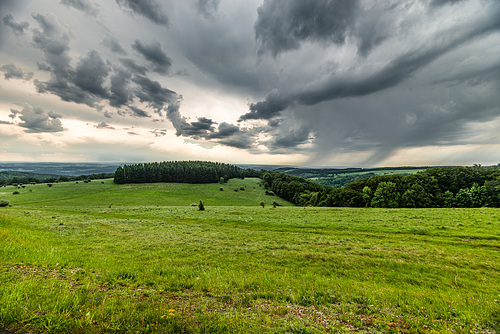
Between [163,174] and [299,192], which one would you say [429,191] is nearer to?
[299,192]

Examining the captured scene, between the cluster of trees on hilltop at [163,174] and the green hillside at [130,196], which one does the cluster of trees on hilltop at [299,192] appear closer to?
the green hillside at [130,196]

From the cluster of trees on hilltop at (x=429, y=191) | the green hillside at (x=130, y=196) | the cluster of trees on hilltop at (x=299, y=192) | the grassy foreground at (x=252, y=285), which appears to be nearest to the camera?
the grassy foreground at (x=252, y=285)

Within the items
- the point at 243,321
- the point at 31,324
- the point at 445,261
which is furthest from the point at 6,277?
the point at 445,261

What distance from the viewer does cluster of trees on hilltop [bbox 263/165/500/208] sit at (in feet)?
186

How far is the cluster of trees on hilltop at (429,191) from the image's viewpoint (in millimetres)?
56597

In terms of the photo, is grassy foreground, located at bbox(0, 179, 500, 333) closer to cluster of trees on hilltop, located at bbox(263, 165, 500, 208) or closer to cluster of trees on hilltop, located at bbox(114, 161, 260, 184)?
cluster of trees on hilltop, located at bbox(263, 165, 500, 208)

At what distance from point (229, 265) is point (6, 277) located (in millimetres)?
8791

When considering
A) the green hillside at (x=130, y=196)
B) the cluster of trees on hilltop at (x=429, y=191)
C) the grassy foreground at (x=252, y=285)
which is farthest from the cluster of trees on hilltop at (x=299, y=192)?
the grassy foreground at (x=252, y=285)

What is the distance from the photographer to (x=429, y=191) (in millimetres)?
65938

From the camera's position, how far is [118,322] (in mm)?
4223

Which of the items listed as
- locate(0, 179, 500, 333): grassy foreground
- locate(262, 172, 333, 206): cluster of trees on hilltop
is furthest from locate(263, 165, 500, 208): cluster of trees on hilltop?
locate(0, 179, 500, 333): grassy foreground

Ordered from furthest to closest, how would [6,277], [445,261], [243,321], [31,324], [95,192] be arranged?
[95,192] → [445,261] → [6,277] → [243,321] → [31,324]

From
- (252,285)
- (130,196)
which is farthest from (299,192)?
(252,285)

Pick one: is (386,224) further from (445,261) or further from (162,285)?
(162,285)
